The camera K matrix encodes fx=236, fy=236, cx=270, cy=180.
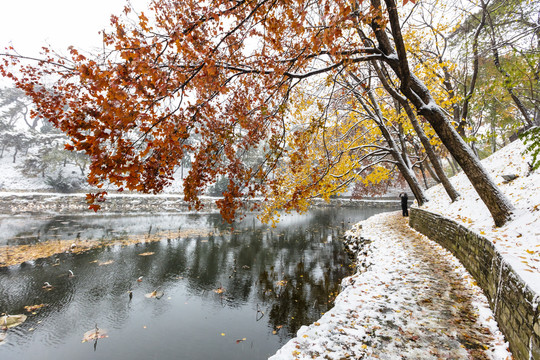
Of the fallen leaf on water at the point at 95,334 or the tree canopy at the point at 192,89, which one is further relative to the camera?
the fallen leaf on water at the point at 95,334

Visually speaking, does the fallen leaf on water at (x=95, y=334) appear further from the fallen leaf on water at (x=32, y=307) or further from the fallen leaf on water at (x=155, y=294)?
the fallen leaf on water at (x=32, y=307)

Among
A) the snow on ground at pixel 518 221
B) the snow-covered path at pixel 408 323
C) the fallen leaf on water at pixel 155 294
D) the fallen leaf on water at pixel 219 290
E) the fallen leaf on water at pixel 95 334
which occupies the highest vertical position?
the snow on ground at pixel 518 221

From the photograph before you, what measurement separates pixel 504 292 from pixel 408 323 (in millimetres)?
1304

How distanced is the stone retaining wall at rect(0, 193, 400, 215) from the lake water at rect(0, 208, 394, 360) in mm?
11034

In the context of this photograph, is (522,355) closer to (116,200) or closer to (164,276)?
(164,276)

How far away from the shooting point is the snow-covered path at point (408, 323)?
302 cm

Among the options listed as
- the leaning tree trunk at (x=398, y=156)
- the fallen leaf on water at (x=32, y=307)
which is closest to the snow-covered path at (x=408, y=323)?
the leaning tree trunk at (x=398, y=156)

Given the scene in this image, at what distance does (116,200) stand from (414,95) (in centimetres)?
3099

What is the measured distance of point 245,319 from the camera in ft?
21.9

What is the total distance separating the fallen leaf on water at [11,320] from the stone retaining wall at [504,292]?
10207 millimetres

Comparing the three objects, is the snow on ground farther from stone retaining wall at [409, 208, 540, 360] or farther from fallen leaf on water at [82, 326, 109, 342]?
fallen leaf on water at [82, 326, 109, 342]

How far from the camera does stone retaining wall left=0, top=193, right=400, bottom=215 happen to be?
23.7 metres

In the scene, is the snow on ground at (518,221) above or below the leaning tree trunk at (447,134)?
below

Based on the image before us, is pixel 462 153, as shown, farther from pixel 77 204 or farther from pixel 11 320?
pixel 77 204
